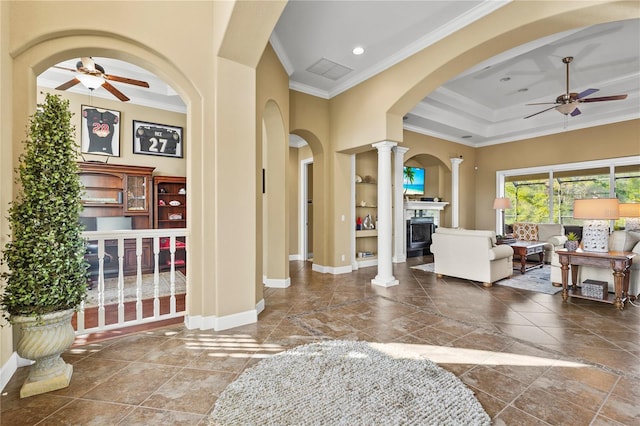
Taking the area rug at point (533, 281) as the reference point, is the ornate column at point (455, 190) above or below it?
above

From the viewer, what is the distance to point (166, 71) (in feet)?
9.36

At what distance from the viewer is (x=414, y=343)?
106 inches

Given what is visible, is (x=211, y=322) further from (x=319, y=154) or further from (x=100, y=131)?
(x=100, y=131)

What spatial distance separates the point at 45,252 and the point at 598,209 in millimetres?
5535

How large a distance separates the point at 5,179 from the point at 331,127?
15.2ft

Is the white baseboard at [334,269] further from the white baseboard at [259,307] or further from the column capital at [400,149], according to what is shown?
the column capital at [400,149]

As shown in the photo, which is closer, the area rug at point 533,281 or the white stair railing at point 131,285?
the white stair railing at point 131,285

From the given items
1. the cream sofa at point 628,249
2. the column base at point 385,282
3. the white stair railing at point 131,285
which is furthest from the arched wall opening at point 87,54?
the cream sofa at point 628,249

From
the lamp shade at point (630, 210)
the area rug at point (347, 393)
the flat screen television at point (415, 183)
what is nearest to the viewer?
the area rug at point (347, 393)

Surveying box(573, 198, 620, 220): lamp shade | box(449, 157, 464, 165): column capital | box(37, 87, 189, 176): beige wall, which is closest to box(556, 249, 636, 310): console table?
box(573, 198, 620, 220): lamp shade

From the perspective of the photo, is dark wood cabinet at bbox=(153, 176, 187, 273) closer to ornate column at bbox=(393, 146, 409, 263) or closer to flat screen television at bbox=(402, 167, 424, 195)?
ornate column at bbox=(393, 146, 409, 263)

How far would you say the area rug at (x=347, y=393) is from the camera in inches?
66.7

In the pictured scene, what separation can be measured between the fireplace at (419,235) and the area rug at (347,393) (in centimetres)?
548

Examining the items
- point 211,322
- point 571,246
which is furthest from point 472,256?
point 211,322
